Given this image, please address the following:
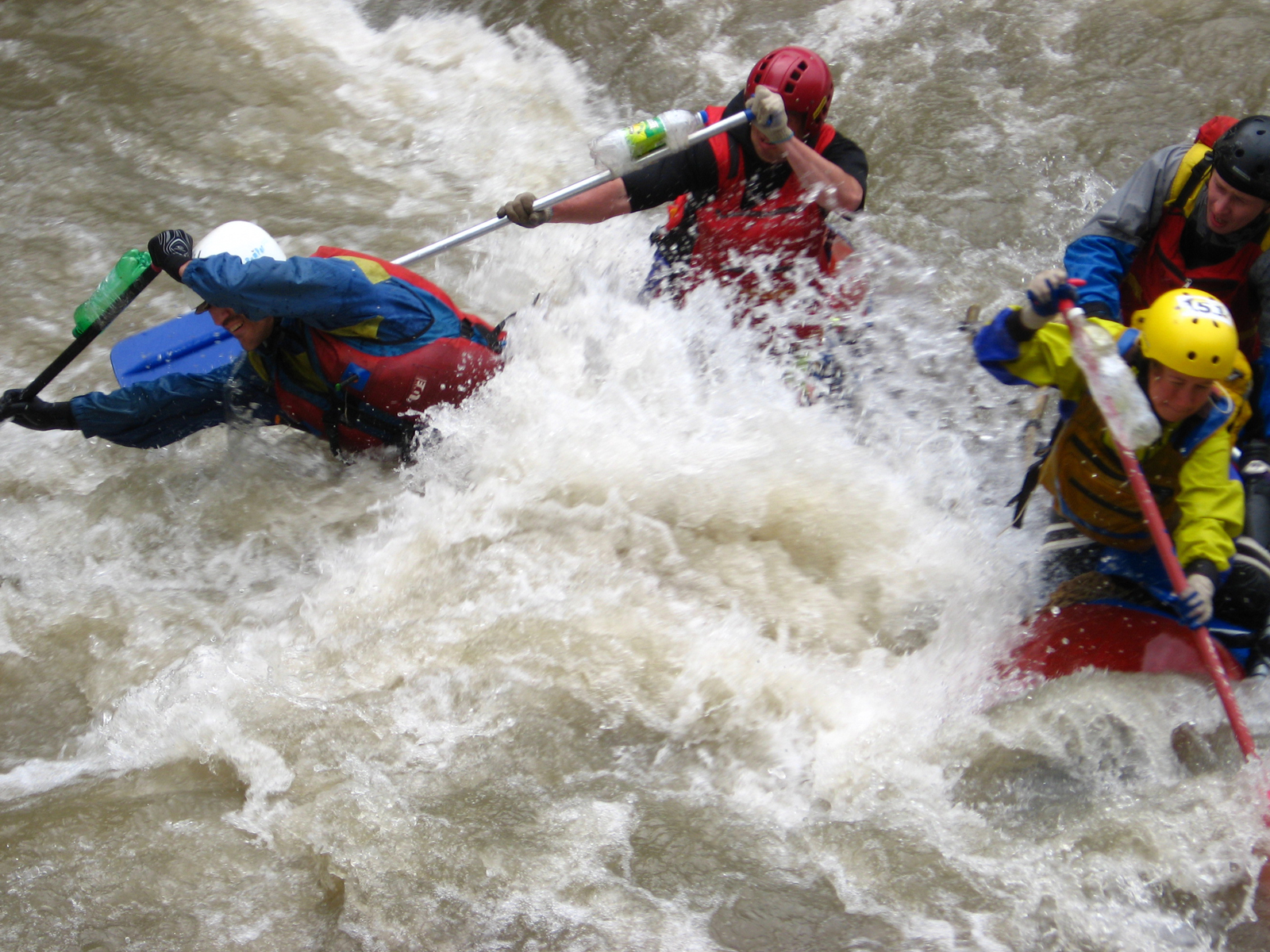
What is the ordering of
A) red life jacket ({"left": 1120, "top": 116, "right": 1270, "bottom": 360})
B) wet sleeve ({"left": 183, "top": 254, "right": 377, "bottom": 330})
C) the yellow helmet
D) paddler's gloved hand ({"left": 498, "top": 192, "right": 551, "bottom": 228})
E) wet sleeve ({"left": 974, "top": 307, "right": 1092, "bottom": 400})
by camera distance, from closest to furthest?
the yellow helmet
wet sleeve ({"left": 974, "top": 307, "right": 1092, "bottom": 400})
wet sleeve ({"left": 183, "top": 254, "right": 377, "bottom": 330})
red life jacket ({"left": 1120, "top": 116, "right": 1270, "bottom": 360})
paddler's gloved hand ({"left": 498, "top": 192, "right": 551, "bottom": 228})

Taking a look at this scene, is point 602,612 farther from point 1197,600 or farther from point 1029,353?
point 1197,600

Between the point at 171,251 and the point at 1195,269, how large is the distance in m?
3.23

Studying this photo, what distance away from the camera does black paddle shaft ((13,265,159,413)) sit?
367 cm

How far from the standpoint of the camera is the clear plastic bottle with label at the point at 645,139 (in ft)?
12.0

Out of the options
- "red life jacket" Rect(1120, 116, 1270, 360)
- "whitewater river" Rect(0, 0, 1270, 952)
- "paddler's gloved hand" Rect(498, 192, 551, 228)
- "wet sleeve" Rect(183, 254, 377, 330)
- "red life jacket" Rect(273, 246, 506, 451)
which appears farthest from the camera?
"paddler's gloved hand" Rect(498, 192, 551, 228)

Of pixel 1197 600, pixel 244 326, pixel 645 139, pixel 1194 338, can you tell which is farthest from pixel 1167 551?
pixel 244 326

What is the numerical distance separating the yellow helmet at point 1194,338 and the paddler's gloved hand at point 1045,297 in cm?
23

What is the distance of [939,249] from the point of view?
5.47 metres

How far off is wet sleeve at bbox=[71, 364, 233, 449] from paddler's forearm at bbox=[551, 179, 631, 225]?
129cm

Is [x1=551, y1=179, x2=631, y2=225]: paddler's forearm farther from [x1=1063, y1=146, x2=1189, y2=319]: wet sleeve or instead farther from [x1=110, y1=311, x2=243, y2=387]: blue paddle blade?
[x1=1063, y1=146, x2=1189, y2=319]: wet sleeve

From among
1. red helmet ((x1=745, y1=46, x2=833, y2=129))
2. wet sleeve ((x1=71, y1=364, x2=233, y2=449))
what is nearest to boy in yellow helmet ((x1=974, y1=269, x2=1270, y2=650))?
red helmet ((x1=745, y1=46, x2=833, y2=129))

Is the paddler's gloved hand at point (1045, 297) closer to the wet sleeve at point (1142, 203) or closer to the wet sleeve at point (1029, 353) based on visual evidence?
the wet sleeve at point (1029, 353)

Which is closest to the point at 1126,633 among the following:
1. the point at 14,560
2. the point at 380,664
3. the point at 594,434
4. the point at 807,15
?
the point at 594,434

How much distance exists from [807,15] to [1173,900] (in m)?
5.80
